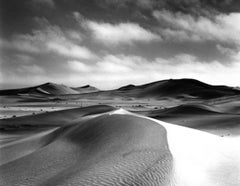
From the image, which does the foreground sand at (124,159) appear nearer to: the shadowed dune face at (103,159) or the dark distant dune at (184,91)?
the shadowed dune face at (103,159)

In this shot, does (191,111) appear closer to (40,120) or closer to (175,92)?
(40,120)

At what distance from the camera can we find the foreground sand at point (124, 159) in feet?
12.9

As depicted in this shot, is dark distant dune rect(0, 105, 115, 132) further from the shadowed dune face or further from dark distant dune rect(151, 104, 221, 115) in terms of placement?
dark distant dune rect(151, 104, 221, 115)

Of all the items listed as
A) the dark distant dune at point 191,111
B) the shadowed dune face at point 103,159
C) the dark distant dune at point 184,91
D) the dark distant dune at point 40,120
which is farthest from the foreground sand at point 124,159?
the dark distant dune at point 184,91

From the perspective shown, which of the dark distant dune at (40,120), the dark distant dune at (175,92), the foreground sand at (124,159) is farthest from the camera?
the dark distant dune at (175,92)

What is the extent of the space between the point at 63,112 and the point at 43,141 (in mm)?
9113

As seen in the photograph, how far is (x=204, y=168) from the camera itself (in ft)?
15.1

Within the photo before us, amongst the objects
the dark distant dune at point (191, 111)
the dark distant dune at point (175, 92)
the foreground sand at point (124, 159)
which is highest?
the dark distant dune at point (175, 92)

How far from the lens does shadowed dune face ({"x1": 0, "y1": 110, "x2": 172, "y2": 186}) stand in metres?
3.94

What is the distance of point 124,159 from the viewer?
4695 millimetres

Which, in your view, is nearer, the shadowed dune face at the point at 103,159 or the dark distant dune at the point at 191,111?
the shadowed dune face at the point at 103,159

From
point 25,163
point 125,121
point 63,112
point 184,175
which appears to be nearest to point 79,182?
point 184,175

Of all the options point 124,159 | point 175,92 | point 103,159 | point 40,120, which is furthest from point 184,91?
point 124,159

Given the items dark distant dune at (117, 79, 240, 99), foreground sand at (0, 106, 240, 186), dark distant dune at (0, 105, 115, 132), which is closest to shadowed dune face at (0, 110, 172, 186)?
foreground sand at (0, 106, 240, 186)
